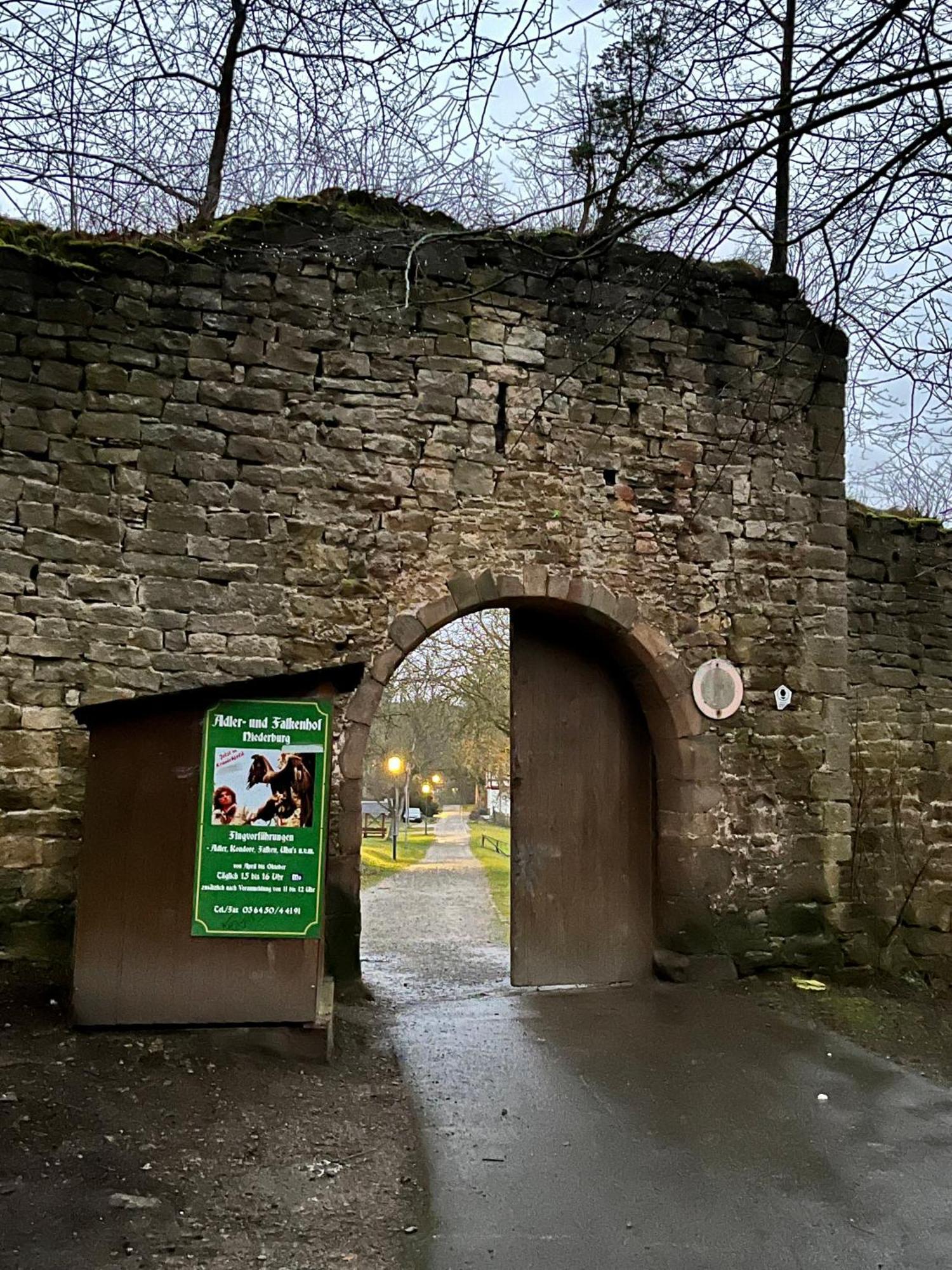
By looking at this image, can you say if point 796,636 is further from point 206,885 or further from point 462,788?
point 462,788

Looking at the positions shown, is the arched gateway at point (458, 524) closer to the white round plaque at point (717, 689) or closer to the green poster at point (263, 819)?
the white round plaque at point (717, 689)

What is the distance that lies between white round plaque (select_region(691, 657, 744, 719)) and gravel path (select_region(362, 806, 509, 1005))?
2.41 metres

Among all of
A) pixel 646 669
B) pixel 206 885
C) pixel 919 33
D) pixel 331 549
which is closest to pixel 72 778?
pixel 206 885

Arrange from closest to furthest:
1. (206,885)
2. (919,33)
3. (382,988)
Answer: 1. (919,33)
2. (206,885)
3. (382,988)

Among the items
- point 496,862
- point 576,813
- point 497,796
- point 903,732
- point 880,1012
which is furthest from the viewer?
point 497,796

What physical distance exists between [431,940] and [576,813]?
3.21 metres

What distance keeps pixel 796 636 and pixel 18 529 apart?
16.9 ft

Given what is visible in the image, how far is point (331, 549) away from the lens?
5.98 meters

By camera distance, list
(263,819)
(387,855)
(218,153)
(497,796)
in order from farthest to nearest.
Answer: (497,796) → (387,855) → (218,153) → (263,819)

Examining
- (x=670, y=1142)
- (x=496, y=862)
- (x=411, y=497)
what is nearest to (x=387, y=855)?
(x=496, y=862)

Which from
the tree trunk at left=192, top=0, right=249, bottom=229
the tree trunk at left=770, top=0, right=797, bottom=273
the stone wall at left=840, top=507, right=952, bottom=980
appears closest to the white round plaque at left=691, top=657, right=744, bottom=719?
the stone wall at left=840, top=507, right=952, bottom=980

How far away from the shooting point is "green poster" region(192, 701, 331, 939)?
4.45 metres

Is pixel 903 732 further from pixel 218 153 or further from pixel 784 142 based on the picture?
pixel 218 153

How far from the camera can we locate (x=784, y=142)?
144 inches
